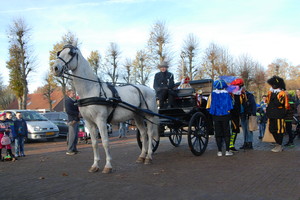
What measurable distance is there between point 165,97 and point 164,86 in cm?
37

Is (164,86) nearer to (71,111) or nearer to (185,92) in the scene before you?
(185,92)

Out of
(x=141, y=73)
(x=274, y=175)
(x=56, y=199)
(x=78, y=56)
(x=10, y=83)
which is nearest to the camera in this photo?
(x=56, y=199)

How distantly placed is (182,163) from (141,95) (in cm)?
200

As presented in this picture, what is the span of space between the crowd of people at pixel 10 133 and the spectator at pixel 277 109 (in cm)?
779

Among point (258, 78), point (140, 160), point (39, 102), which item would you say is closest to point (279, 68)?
point (258, 78)

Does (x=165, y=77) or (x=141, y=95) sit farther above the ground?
(x=165, y=77)

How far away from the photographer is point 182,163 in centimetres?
712

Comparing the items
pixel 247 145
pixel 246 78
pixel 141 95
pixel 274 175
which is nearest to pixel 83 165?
pixel 141 95

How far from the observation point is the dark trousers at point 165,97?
8185mm

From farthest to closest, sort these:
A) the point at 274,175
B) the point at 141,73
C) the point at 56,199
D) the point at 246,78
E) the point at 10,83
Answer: the point at 141,73
the point at 246,78
the point at 10,83
the point at 274,175
the point at 56,199

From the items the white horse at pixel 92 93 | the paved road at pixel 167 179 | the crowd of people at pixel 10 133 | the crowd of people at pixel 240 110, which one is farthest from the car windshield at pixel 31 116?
the crowd of people at pixel 240 110

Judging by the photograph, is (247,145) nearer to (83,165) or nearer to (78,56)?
(83,165)

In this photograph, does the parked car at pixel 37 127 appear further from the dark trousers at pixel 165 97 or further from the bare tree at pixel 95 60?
the bare tree at pixel 95 60

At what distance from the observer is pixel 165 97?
328 inches
